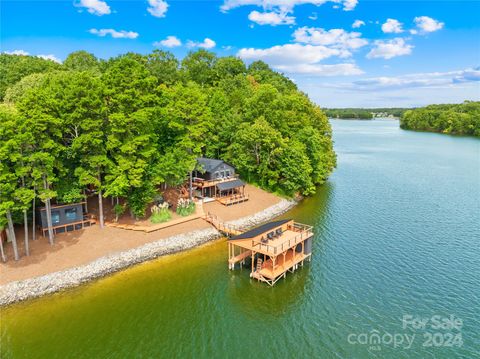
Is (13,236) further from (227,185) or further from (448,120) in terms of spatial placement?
(448,120)

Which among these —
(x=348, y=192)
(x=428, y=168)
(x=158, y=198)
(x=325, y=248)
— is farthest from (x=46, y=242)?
(x=428, y=168)

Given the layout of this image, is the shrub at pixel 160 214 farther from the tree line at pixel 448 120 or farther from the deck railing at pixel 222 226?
the tree line at pixel 448 120

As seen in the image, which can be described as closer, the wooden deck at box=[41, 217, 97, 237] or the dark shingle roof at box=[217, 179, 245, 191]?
the wooden deck at box=[41, 217, 97, 237]

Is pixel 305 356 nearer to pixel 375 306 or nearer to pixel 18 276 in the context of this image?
pixel 375 306

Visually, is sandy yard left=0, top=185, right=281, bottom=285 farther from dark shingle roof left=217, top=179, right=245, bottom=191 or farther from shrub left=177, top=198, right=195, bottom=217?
dark shingle roof left=217, top=179, right=245, bottom=191

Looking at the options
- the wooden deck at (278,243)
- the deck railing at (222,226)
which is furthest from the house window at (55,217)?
the wooden deck at (278,243)

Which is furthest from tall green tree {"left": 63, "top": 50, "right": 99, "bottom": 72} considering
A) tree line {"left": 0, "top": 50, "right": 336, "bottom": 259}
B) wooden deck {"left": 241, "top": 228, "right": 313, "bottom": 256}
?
wooden deck {"left": 241, "top": 228, "right": 313, "bottom": 256}
